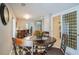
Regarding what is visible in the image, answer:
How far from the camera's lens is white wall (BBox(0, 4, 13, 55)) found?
2.05m

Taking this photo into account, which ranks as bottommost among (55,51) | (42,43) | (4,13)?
(55,51)

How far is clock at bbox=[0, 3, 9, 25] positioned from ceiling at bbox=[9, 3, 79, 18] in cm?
10

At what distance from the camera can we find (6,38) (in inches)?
83.3

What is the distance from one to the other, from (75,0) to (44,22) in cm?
53

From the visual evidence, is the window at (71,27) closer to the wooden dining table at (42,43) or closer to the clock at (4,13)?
the wooden dining table at (42,43)

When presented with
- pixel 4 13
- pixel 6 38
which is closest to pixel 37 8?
pixel 4 13

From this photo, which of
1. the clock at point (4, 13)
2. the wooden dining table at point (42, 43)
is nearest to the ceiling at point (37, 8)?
the clock at point (4, 13)

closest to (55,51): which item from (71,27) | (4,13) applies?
(71,27)

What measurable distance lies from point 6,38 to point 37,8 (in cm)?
61

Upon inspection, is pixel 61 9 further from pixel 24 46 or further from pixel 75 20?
pixel 24 46

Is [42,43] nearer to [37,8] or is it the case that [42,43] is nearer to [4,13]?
[37,8]

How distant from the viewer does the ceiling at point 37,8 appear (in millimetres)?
2078

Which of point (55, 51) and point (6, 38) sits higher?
point (6, 38)

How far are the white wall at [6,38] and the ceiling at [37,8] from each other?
112 mm
